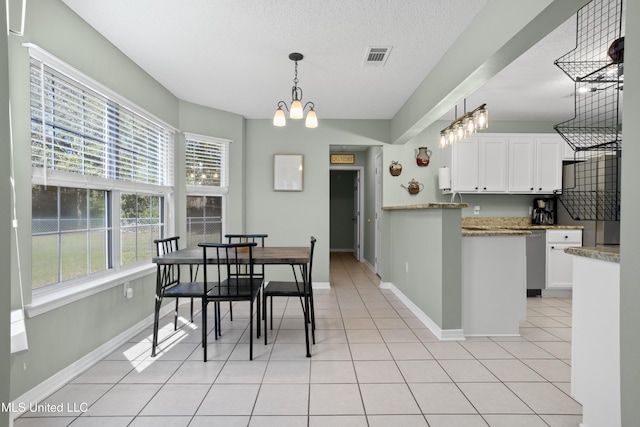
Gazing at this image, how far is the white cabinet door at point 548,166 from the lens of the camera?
4648 mm

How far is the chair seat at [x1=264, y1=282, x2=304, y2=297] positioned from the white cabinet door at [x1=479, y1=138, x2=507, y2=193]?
10.6 feet

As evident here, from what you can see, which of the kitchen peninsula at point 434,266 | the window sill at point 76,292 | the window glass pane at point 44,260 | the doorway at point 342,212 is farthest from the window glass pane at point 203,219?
the doorway at point 342,212

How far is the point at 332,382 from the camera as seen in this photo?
218 centimetres

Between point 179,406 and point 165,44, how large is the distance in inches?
107

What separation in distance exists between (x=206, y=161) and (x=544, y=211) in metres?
4.86

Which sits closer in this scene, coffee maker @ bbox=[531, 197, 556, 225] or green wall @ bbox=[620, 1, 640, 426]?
green wall @ bbox=[620, 1, 640, 426]

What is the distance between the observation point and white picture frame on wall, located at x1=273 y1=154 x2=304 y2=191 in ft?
16.0

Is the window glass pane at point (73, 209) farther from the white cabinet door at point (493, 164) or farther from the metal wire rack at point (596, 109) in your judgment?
the white cabinet door at point (493, 164)

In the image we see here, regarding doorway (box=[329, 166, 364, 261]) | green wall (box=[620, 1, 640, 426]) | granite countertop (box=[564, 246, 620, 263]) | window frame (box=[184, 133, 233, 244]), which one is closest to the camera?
green wall (box=[620, 1, 640, 426])

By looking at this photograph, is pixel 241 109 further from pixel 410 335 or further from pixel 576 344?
pixel 576 344

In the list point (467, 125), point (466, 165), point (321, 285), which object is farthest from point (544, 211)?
point (321, 285)

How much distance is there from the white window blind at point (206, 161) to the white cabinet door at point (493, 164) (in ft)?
11.9

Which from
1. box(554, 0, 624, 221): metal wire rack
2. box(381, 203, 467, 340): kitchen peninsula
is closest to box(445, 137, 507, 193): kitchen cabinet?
box(554, 0, 624, 221): metal wire rack

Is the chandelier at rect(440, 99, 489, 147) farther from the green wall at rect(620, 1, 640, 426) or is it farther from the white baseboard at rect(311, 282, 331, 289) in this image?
the white baseboard at rect(311, 282, 331, 289)
